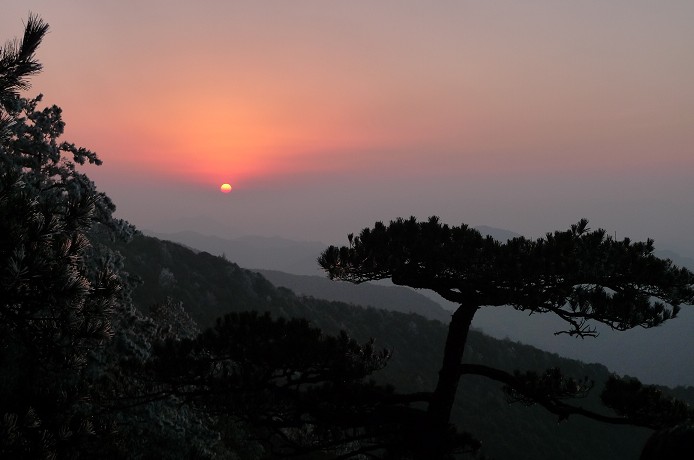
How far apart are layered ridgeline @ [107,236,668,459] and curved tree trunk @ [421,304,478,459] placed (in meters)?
44.5

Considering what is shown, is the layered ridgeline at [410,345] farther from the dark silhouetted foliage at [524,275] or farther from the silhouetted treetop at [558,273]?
the silhouetted treetop at [558,273]

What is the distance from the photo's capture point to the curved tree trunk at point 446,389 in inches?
368

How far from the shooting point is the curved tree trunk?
9.35 metres

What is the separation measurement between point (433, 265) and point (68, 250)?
5.95 m

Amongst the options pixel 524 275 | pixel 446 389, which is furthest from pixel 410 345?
pixel 524 275

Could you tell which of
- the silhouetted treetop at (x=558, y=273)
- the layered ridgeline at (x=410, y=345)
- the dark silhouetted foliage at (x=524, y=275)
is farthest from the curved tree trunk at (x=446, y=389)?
the layered ridgeline at (x=410, y=345)

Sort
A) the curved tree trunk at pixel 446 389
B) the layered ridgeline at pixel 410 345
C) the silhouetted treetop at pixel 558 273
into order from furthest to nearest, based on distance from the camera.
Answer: the layered ridgeline at pixel 410 345
the curved tree trunk at pixel 446 389
the silhouetted treetop at pixel 558 273

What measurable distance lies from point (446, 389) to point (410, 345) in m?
76.8

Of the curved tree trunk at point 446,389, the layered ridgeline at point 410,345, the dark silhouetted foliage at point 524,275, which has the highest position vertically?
the dark silhouetted foliage at point 524,275

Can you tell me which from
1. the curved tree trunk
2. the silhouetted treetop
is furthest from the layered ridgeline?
the silhouetted treetop

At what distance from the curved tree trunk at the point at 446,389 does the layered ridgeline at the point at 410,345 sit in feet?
146

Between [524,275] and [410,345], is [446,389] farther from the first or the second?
[410,345]

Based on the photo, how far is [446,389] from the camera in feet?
31.9

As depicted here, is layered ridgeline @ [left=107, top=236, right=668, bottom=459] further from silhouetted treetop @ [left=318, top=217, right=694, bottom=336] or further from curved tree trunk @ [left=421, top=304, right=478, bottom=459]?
silhouetted treetop @ [left=318, top=217, right=694, bottom=336]
